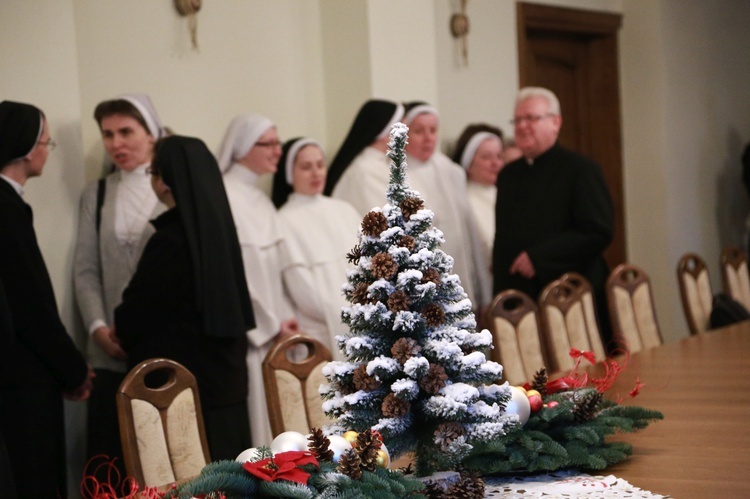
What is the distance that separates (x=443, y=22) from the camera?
5.99 metres

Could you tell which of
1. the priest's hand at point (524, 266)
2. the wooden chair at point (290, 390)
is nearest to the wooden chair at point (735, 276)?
the priest's hand at point (524, 266)

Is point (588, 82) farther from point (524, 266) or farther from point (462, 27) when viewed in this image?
point (524, 266)

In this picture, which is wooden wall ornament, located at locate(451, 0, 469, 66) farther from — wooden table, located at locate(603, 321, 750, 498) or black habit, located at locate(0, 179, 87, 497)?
black habit, located at locate(0, 179, 87, 497)

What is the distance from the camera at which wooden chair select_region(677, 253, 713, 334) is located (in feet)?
15.4

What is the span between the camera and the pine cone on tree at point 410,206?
1740 mm

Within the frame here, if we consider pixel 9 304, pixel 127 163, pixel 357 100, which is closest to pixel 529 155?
pixel 357 100

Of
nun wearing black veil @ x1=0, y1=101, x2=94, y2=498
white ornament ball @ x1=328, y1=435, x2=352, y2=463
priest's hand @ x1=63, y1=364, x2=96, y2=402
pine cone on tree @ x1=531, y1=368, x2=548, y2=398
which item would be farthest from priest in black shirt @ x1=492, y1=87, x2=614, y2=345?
white ornament ball @ x1=328, y1=435, x2=352, y2=463

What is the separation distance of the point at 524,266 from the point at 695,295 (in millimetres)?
806

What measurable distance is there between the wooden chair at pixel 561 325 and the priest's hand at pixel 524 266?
769 millimetres

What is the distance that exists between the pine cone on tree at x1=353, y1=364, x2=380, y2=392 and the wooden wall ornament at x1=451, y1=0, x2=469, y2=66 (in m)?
4.56

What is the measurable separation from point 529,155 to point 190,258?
2.19m

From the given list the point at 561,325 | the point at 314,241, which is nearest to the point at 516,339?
the point at 561,325

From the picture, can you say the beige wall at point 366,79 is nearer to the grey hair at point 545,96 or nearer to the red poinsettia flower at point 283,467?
the grey hair at point 545,96

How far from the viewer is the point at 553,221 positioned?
4988 millimetres
